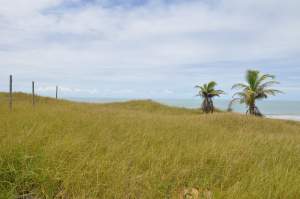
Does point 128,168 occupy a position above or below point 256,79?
below

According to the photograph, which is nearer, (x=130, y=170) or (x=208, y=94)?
(x=130, y=170)

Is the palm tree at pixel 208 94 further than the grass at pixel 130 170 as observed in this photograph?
Yes

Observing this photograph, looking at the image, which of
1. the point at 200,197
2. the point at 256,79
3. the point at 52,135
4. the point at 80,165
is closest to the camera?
the point at 200,197

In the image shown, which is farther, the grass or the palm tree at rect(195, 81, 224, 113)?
the palm tree at rect(195, 81, 224, 113)

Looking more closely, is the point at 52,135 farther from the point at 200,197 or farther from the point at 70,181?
the point at 200,197

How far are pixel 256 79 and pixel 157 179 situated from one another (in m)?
26.7

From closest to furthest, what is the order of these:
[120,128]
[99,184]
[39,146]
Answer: [99,184]
[39,146]
[120,128]

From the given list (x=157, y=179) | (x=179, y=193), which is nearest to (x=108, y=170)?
(x=157, y=179)

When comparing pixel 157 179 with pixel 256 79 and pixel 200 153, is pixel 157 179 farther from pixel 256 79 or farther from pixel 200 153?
pixel 256 79

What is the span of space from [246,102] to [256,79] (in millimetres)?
2598

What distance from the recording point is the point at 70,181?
3.17m

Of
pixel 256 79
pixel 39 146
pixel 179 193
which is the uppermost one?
pixel 256 79

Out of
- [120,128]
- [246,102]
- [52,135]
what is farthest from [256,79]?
[52,135]

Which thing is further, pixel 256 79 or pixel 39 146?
pixel 256 79
